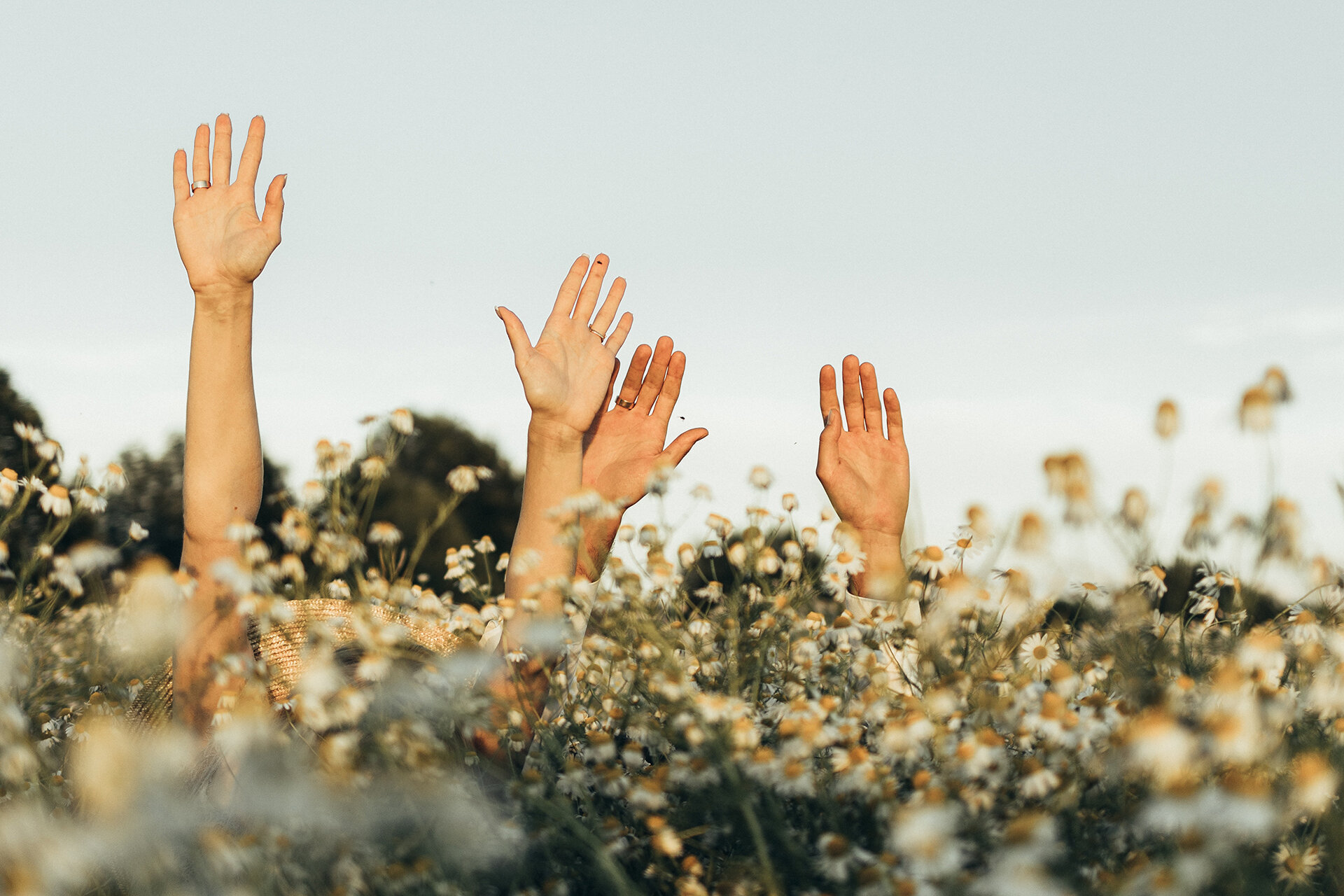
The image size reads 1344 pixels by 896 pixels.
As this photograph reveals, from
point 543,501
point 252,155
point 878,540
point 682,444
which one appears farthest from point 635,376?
point 252,155

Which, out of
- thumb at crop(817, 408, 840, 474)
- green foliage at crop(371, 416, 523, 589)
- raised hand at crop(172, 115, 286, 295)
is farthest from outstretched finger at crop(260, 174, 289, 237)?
green foliage at crop(371, 416, 523, 589)

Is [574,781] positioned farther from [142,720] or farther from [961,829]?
[142,720]

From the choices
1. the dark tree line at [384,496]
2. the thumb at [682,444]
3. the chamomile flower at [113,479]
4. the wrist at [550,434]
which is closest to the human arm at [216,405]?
the wrist at [550,434]

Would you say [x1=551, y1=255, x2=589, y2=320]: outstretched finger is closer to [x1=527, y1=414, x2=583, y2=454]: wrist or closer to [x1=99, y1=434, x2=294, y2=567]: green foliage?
[x1=527, y1=414, x2=583, y2=454]: wrist

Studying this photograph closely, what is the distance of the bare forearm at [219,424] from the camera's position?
2.49 metres

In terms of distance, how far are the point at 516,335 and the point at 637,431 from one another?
1.94 ft

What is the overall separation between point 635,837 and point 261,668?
885 millimetres

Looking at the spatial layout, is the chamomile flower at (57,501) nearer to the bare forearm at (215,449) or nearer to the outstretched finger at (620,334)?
the bare forearm at (215,449)

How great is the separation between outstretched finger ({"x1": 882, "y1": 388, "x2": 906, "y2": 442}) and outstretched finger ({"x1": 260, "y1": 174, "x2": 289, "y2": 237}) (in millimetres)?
2030

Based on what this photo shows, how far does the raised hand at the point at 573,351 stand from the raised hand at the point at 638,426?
0.12m

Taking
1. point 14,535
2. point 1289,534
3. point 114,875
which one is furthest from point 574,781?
point 14,535

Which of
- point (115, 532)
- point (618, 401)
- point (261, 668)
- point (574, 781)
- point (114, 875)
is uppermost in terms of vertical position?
point (115, 532)

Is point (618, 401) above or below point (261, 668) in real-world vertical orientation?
above

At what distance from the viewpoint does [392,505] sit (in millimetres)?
19125
